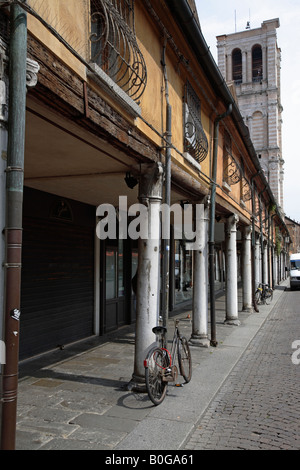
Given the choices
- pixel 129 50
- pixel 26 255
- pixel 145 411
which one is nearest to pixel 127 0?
pixel 129 50

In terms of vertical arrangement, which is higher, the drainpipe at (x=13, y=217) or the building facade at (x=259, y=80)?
the building facade at (x=259, y=80)

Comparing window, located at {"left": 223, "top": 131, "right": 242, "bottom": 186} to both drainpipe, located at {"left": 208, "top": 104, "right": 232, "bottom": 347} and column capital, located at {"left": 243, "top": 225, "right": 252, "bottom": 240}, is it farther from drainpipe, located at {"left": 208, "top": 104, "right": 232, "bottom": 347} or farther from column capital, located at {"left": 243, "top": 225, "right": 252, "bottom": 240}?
column capital, located at {"left": 243, "top": 225, "right": 252, "bottom": 240}

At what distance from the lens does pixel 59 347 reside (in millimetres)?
8062

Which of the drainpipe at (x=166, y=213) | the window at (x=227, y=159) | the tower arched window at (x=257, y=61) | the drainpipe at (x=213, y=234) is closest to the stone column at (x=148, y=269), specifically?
the drainpipe at (x=166, y=213)

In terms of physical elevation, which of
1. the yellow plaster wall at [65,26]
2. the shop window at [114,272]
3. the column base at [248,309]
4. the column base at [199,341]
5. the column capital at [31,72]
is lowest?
the column base at [248,309]

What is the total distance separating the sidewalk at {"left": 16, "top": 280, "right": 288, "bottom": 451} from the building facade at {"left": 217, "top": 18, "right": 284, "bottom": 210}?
4478cm

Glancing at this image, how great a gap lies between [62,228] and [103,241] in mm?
1768

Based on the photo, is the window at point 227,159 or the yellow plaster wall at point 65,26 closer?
the yellow plaster wall at point 65,26

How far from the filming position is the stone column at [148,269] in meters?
5.62

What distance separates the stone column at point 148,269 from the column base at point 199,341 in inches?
126

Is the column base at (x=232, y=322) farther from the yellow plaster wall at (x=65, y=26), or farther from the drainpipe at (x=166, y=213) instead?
the yellow plaster wall at (x=65, y=26)

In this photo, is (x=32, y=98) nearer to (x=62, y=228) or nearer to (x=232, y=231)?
(x=62, y=228)

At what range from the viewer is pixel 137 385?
5496 mm

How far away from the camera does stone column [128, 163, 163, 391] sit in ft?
18.4
